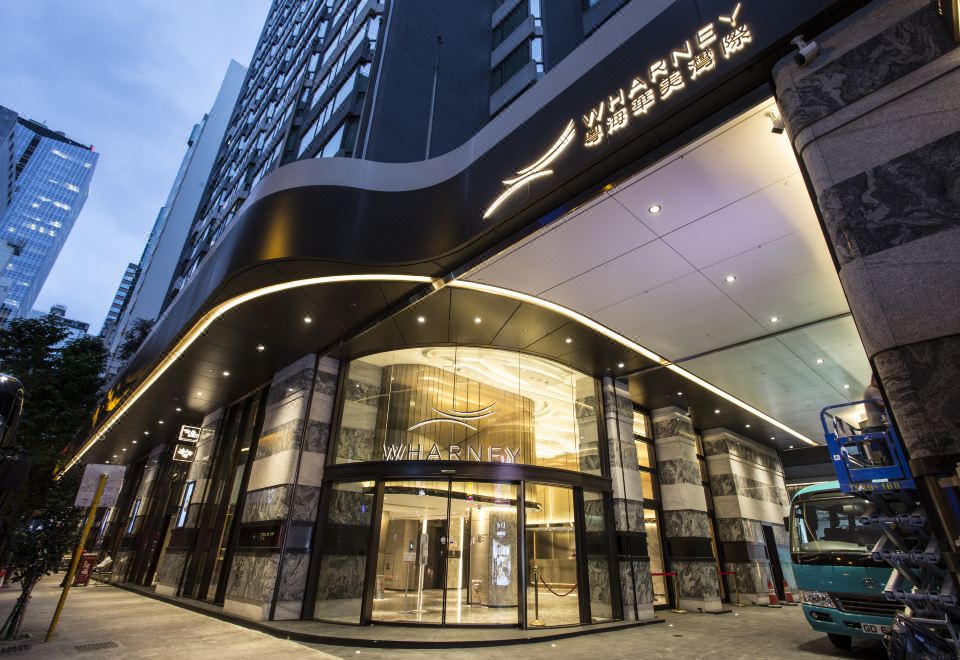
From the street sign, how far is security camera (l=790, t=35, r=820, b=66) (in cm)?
1020

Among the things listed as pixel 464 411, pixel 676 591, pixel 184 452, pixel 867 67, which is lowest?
pixel 676 591

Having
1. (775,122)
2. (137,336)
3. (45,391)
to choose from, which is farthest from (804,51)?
(137,336)

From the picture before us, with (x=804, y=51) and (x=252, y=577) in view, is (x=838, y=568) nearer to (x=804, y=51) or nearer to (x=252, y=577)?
(x=804, y=51)

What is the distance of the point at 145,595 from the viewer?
13578mm

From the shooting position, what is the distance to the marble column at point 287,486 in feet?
30.3

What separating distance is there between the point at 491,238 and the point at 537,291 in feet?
6.02

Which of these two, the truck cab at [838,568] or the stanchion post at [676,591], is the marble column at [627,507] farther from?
the truck cab at [838,568]

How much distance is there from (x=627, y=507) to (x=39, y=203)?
186 metres

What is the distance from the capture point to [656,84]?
5141 mm

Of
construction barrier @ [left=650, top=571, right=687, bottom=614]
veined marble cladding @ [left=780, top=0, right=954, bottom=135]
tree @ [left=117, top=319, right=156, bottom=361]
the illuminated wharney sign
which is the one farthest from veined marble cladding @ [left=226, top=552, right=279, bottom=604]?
tree @ [left=117, top=319, right=156, bottom=361]

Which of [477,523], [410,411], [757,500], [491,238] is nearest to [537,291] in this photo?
[491,238]

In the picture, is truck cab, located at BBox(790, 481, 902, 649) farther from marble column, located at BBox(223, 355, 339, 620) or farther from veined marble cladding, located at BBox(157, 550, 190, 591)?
veined marble cladding, located at BBox(157, 550, 190, 591)

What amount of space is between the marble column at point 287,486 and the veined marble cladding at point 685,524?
9875 mm

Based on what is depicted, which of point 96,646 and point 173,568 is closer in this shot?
point 96,646
